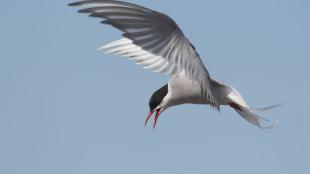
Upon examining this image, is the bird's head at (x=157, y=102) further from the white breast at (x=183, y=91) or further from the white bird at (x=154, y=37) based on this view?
the white bird at (x=154, y=37)

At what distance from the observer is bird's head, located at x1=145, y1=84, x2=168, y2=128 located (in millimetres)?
7126

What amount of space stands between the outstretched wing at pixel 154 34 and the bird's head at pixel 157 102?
2059 mm

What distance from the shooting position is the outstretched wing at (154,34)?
3973mm

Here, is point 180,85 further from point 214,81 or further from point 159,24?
point 159,24

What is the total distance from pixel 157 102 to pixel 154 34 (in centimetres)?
312

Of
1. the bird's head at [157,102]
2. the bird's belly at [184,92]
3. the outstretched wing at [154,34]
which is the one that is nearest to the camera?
the outstretched wing at [154,34]

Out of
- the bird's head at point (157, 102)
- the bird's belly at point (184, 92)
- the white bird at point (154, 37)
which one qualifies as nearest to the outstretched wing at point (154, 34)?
the white bird at point (154, 37)

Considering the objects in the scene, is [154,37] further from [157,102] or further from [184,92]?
[157,102]

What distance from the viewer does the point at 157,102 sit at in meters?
7.42

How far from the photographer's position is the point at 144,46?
4.27 meters

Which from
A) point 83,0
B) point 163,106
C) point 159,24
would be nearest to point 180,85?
point 163,106

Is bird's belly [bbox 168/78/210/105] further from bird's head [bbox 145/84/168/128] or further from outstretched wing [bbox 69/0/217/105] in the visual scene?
outstretched wing [bbox 69/0/217/105]

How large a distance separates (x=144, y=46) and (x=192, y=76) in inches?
21.2

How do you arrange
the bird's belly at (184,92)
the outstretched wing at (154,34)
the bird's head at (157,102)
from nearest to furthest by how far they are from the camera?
the outstretched wing at (154,34) < the bird's belly at (184,92) < the bird's head at (157,102)
